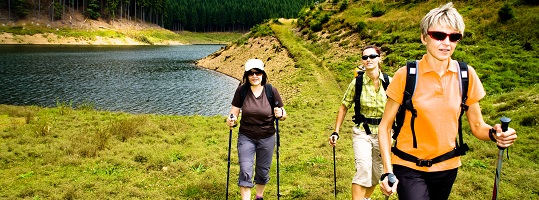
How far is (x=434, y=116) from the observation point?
3.83 m

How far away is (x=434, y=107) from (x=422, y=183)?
0.86 m

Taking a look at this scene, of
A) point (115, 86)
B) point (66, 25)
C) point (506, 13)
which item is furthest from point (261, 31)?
point (66, 25)

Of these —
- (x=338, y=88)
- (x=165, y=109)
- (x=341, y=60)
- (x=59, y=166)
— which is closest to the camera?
(x=59, y=166)

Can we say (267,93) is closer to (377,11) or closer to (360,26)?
(360,26)

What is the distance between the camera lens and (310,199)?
8.71 meters

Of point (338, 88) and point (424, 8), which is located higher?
point (424, 8)

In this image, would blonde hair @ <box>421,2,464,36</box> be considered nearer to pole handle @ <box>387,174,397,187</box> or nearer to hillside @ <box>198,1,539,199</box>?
pole handle @ <box>387,174,397,187</box>

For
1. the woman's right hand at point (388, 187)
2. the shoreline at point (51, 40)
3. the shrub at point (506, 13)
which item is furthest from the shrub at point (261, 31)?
the shoreline at point (51, 40)

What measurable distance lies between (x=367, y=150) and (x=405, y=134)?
110 inches

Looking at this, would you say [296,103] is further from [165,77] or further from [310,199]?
[165,77]

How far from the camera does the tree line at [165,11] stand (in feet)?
378

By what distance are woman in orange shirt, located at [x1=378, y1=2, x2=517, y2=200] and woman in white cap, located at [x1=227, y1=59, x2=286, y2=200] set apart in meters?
3.48

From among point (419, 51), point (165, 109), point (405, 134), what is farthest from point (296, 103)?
point (405, 134)

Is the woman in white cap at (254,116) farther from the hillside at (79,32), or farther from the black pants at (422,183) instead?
the hillside at (79,32)
